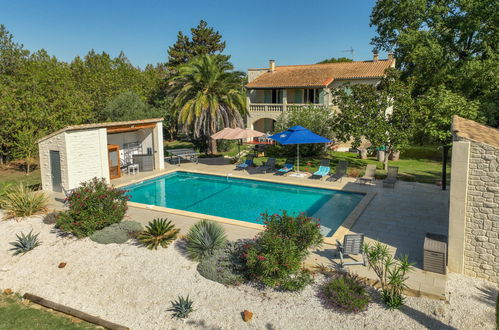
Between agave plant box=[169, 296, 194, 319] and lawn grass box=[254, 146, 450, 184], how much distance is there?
14388mm

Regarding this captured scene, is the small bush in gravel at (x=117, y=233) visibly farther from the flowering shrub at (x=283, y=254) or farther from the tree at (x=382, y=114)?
the tree at (x=382, y=114)

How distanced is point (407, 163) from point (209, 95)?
14.9 meters

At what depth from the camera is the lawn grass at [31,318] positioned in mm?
7719

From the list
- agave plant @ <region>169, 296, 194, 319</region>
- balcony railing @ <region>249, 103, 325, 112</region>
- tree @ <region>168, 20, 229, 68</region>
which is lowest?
agave plant @ <region>169, 296, 194, 319</region>

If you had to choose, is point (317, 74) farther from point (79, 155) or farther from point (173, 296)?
point (173, 296)

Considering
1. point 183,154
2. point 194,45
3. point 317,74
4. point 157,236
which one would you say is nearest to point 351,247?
point 157,236

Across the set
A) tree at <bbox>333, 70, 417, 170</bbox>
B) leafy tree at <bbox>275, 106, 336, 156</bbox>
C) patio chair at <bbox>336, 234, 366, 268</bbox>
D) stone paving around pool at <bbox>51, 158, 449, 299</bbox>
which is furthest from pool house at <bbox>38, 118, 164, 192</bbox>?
patio chair at <bbox>336, 234, 366, 268</bbox>

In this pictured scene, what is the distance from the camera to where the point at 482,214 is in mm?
8883

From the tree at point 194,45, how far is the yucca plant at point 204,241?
3957 centimetres

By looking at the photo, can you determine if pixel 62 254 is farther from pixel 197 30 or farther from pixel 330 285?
pixel 197 30

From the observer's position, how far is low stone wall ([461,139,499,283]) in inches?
342

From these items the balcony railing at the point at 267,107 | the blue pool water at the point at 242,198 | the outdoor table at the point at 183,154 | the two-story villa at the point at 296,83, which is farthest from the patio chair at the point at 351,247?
the balcony railing at the point at 267,107

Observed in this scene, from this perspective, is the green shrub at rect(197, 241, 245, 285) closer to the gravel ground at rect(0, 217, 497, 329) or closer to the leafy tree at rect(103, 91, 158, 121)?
the gravel ground at rect(0, 217, 497, 329)

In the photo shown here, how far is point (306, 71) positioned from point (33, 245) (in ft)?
105
